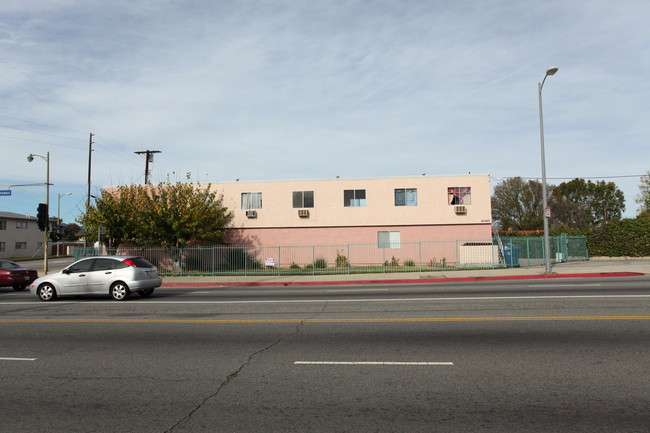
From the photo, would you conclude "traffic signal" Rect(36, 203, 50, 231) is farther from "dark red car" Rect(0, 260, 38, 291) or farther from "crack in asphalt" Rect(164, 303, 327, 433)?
"crack in asphalt" Rect(164, 303, 327, 433)

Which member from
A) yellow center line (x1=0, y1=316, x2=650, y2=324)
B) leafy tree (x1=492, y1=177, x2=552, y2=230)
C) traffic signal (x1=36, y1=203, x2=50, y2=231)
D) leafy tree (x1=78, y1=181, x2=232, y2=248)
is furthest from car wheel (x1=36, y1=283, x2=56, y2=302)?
leafy tree (x1=492, y1=177, x2=552, y2=230)

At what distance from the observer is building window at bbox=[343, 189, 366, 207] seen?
33.8m

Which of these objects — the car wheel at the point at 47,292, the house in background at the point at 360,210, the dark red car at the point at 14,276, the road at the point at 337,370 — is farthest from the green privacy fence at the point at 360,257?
the road at the point at 337,370

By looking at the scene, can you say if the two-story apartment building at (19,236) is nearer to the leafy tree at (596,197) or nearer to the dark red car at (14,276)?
the dark red car at (14,276)

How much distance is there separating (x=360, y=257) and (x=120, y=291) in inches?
760

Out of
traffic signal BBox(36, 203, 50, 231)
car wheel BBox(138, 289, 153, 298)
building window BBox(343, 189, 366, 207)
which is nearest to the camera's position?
car wheel BBox(138, 289, 153, 298)

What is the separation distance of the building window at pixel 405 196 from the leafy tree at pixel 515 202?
1783 inches

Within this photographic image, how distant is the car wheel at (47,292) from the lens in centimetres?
1536

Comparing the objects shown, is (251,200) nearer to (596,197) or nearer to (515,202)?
(515,202)

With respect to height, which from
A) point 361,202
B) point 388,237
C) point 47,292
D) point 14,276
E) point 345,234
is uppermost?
point 361,202

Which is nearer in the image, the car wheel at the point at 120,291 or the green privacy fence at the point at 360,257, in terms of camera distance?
the car wheel at the point at 120,291

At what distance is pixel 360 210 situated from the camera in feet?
110

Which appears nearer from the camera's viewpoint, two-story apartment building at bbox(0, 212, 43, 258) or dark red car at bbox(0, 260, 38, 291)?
A: dark red car at bbox(0, 260, 38, 291)

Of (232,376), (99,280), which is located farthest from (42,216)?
(232,376)
